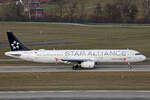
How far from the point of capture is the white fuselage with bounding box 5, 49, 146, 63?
49.6m

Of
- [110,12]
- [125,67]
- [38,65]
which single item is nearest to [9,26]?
[110,12]

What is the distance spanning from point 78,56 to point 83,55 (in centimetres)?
80

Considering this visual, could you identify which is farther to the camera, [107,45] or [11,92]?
[107,45]

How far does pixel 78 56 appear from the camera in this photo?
50.1 meters

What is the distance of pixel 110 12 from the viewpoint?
138750mm

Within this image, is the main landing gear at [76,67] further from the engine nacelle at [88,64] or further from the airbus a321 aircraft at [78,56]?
the engine nacelle at [88,64]

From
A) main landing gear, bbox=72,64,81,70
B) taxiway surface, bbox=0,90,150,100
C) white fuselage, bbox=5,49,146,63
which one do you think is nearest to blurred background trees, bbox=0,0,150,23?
white fuselage, bbox=5,49,146,63

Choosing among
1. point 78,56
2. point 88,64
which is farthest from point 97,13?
point 88,64

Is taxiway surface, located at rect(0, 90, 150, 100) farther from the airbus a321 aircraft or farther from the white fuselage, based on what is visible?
the white fuselage

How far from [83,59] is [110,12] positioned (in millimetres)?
91644

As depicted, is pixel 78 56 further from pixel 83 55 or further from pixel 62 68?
pixel 62 68

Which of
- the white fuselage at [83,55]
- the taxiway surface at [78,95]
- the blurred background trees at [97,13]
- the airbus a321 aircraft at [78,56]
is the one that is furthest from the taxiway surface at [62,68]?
the blurred background trees at [97,13]

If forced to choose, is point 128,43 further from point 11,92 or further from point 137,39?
point 11,92

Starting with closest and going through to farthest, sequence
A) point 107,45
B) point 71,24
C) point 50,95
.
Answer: point 50,95 → point 107,45 → point 71,24
